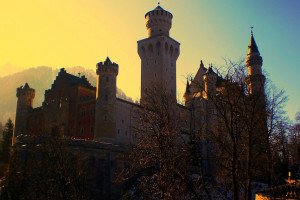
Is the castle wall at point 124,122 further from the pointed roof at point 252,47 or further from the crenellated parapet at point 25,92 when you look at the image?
the pointed roof at point 252,47

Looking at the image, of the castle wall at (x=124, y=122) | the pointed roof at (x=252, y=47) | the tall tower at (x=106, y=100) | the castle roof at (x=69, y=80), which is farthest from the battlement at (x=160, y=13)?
the castle wall at (x=124, y=122)

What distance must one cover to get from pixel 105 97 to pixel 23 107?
1775 cm

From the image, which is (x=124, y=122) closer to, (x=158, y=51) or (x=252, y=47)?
(x=158, y=51)

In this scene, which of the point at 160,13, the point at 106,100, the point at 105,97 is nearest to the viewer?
the point at 106,100

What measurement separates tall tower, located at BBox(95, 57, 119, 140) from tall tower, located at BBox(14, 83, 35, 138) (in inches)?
616

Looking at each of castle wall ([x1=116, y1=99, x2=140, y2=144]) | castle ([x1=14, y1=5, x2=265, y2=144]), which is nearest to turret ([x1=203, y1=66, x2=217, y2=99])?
castle ([x1=14, y1=5, x2=265, y2=144])

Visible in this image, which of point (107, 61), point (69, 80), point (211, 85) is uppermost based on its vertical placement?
point (107, 61)

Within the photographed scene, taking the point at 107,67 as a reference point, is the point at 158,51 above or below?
above

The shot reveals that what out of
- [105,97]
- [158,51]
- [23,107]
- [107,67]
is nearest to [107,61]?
[107,67]

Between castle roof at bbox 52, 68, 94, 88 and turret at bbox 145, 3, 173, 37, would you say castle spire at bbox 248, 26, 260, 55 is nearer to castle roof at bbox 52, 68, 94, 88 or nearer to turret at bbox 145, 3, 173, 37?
turret at bbox 145, 3, 173, 37

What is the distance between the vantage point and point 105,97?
4428cm

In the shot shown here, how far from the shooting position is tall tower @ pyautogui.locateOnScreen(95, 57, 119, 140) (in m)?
42.9

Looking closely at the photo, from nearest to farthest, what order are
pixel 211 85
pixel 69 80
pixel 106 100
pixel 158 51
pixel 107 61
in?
pixel 211 85, pixel 106 100, pixel 107 61, pixel 69 80, pixel 158 51

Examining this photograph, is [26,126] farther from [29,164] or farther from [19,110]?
[29,164]
